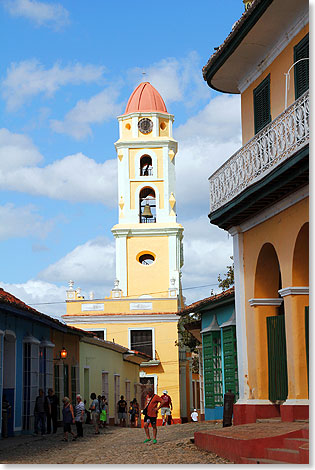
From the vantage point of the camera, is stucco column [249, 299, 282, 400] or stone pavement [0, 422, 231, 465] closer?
stone pavement [0, 422, 231, 465]

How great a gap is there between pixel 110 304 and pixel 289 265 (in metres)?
33.8

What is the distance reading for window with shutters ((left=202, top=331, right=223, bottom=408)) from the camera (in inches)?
850

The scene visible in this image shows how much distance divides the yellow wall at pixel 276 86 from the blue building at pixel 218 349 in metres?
4.64

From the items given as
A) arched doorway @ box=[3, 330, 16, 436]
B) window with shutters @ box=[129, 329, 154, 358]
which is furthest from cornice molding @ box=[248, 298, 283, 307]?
window with shutters @ box=[129, 329, 154, 358]

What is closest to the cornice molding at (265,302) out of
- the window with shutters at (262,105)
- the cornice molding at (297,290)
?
the cornice molding at (297,290)

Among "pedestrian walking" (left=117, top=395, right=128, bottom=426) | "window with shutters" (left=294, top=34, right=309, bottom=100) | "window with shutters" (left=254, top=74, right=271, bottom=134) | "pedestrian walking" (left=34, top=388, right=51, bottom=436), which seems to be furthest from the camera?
"pedestrian walking" (left=117, top=395, right=128, bottom=426)

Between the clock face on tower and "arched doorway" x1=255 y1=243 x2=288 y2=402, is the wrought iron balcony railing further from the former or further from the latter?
the clock face on tower

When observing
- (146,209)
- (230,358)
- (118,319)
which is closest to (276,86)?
(230,358)

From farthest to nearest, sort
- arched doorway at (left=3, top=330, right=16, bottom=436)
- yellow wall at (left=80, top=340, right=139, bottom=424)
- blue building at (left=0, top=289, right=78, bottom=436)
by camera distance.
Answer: yellow wall at (left=80, top=340, right=139, bottom=424) → arched doorway at (left=3, top=330, right=16, bottom=436) → blue building at (left=0, top=289, right=78, bottom=436)

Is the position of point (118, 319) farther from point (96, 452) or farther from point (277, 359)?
point (277, 359)

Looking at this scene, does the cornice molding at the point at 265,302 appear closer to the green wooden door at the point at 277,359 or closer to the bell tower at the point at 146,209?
the green wooden door at the point at 277,359

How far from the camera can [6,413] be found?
19.0m

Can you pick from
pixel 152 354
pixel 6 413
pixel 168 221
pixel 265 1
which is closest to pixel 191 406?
pixel 152 354

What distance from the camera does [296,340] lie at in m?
12.8
